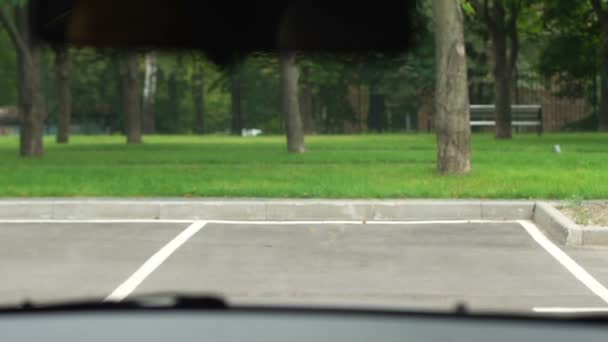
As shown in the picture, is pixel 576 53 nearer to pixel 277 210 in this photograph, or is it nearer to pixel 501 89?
pixel 501 89

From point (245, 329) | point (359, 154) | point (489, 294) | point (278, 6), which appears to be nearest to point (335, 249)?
point (489, 294)

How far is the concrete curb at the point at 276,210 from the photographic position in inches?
470

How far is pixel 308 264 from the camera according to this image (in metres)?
8.47

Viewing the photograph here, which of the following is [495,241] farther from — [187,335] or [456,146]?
[187,335]

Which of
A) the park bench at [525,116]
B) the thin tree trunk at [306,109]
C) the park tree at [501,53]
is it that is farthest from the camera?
the thin tree trunk at [306,109]

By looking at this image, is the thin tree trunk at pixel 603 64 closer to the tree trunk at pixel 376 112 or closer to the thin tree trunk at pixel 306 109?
the tree trunk at pixel 376 112

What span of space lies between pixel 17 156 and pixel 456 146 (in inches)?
452

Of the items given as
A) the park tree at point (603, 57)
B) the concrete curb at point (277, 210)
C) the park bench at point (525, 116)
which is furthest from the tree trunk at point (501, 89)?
the concrete curb at point (277, 210)

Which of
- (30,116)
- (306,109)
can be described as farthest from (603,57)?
(30,116)

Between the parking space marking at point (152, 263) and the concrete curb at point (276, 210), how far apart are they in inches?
19.4

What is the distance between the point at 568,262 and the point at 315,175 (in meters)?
7.81

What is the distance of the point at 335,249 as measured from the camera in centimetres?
942

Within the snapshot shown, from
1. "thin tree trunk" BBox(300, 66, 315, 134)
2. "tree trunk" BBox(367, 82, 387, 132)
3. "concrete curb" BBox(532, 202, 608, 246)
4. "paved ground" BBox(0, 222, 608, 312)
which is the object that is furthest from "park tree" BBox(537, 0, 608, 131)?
"paved ground" BBox(0, 222, 608, 312)

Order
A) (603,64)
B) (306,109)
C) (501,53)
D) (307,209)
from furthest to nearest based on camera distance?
(306,109), (603,64), (501,53), (307,209)
